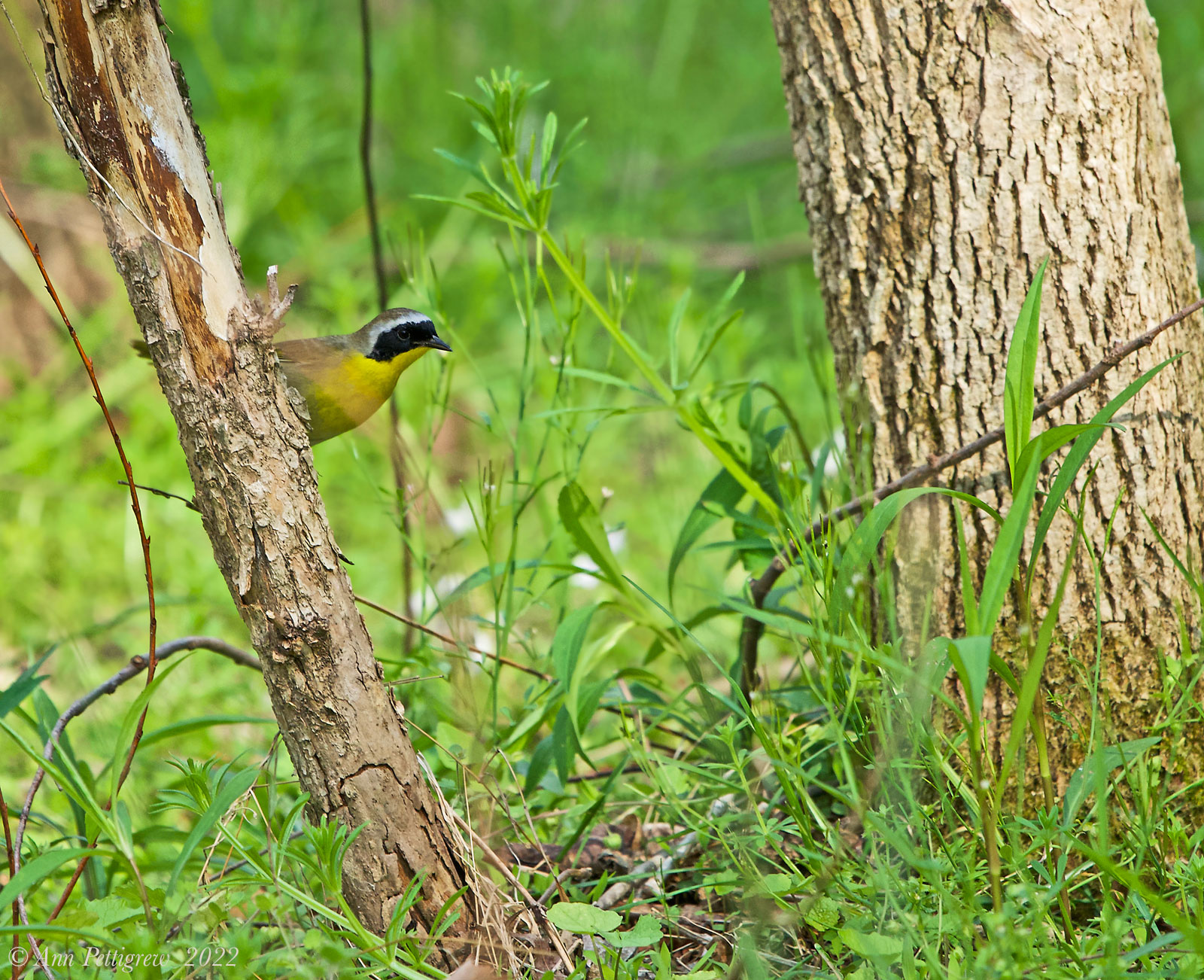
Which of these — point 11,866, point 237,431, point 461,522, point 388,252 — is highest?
point 388,252

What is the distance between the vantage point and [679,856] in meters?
1.84

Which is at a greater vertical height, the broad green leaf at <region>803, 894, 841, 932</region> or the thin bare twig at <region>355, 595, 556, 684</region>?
the thin bare twig at <region>355, 595, 556, 684</region>

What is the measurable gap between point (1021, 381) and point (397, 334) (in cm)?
170

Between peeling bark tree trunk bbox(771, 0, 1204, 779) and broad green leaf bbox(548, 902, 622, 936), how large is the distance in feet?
2.64

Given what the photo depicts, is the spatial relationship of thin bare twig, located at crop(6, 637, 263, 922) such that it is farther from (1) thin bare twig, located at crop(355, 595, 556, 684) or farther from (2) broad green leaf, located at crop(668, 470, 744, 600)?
(2) broad green leaf, located at crop(668, 470, 744, 600)

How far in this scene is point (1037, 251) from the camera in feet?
5.99

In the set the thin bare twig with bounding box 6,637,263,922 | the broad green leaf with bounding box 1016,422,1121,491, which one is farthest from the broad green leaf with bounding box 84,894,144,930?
the broad green leaf with bounding box 1016,422,1121,491

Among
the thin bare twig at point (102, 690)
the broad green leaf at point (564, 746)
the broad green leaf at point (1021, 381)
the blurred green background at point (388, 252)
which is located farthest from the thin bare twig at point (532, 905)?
the broad green leaf at point (1021, 381)

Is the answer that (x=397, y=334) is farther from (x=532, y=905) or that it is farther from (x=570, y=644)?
(x=532, y=905)

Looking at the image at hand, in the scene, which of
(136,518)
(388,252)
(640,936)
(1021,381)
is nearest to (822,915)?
(640,936)

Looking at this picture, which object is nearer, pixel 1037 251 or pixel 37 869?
pixel 37 869

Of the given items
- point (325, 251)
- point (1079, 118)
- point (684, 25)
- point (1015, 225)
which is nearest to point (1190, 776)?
point (1015, 225)

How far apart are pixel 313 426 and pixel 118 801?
1.18 meters

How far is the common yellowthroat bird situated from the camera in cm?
247
